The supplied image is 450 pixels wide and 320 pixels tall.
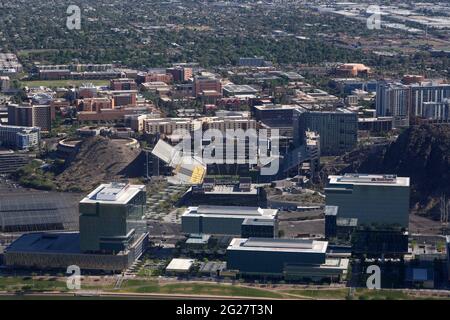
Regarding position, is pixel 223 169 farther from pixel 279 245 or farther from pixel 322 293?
pixel 322 293

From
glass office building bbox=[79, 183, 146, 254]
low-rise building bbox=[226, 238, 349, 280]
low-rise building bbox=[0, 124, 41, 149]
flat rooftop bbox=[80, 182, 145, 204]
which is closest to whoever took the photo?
low-rise building bbox=[226, 238, 349, 280]

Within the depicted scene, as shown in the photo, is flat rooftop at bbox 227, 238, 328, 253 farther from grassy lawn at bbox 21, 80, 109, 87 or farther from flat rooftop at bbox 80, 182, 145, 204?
grassy lawn at bbox 21, 80, 109, 87

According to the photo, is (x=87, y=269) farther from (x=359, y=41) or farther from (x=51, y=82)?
(x=359, y=41)

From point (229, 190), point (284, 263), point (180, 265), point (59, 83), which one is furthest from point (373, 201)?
point (59, 83)

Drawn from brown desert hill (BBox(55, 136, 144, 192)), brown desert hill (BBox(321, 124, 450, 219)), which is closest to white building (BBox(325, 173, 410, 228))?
brown desert hill (BBox(321, 124, 450, 219))

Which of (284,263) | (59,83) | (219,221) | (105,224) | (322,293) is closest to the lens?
(322,293)

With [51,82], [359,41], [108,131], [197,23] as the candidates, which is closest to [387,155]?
[108,131]
